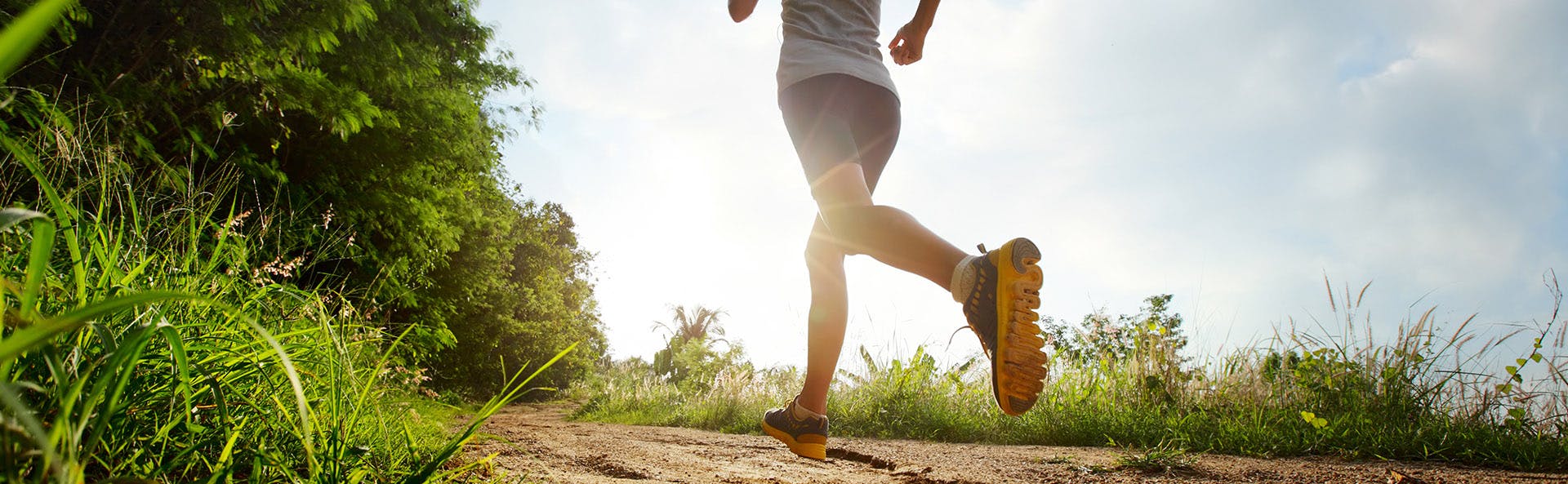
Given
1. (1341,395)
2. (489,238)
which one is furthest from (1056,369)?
(489,238)

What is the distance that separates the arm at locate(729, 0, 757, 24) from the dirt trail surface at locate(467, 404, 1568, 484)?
1.29 metres

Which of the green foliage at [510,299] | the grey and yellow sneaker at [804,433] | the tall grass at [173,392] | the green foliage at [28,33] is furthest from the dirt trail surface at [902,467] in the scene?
the green foliage at [510,299]

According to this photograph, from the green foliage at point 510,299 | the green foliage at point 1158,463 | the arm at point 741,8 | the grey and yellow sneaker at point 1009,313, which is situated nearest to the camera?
the grey and yellow sneaker at point 1009,313

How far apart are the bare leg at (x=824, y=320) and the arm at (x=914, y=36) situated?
0.73 metres

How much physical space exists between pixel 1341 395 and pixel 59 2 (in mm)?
4221

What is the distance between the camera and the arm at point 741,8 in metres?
1.95

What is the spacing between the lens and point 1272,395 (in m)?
3.48

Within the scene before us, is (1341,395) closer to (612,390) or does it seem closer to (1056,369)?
(1056,369)

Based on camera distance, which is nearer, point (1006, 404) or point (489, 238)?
point (1006, 404)

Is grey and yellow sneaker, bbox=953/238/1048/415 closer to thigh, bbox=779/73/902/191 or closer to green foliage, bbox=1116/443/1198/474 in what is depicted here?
thigh, bbox=779/73/902/191

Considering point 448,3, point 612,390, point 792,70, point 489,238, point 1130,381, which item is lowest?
point 612,390

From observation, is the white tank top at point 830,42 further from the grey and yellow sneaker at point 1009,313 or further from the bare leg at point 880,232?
the grey and yellow sneaker at point 1009,313

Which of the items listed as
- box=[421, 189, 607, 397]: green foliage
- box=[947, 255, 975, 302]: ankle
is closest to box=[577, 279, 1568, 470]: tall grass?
box=[947, 255, 975, 302]: ankle

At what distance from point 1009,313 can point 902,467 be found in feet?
3.83
